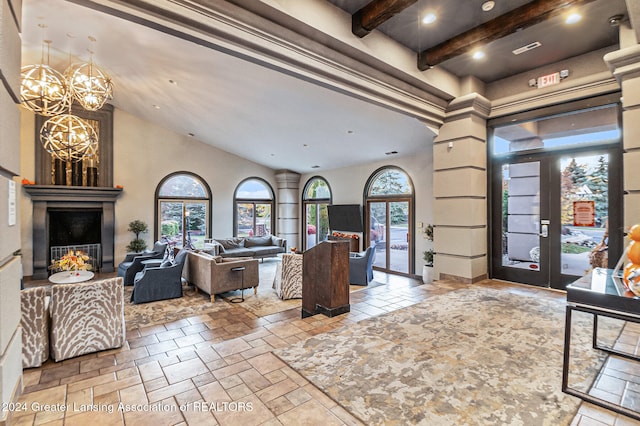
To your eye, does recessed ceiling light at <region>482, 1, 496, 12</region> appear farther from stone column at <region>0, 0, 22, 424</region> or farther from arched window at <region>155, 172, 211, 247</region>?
arched window at <region>155, 172, 211, 247</region>

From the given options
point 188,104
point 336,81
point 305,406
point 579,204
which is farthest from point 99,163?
point 579,204

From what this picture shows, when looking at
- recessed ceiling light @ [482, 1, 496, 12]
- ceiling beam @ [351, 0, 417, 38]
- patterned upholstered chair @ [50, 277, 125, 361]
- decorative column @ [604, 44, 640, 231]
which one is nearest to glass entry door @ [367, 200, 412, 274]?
decorative column @ [604, 44, 640, 231]

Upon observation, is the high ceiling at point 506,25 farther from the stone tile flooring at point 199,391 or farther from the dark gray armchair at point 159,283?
the dark gray armchair at point 159,283

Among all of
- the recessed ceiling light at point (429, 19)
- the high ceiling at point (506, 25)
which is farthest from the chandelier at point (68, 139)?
the recessed ceiling light at point (429, 19)

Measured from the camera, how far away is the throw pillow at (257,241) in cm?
995

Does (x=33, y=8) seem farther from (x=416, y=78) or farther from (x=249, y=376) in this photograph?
(x=249, y=376)

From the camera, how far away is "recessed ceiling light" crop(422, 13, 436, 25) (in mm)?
3375

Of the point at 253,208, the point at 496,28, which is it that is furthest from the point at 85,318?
the point at 253,208

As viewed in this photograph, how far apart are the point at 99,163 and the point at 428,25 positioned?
865 cm

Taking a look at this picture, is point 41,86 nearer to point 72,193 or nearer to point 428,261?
point 72,193

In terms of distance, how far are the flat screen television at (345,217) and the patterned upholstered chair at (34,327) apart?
6.99m

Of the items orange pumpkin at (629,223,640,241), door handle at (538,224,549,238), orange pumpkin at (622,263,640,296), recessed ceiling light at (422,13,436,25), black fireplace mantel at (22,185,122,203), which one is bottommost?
orange pumpkin at (622,263,640,296)

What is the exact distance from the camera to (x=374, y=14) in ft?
10.2

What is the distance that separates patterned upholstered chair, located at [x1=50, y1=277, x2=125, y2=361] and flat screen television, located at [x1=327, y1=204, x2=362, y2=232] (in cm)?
640
